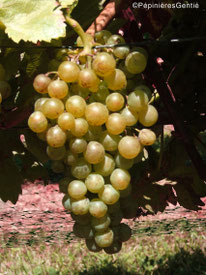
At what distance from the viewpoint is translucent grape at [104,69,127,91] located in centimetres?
75

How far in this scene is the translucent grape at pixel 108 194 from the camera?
0.80 metres

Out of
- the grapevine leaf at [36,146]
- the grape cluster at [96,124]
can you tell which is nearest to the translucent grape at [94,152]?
the grape cluster at [96,124]

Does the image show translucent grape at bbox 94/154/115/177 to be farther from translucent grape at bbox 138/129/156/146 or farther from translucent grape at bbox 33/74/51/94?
translucent grape at bbox 33/74/51/94

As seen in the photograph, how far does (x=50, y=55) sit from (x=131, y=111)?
222mm

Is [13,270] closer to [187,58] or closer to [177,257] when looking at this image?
[177,257]

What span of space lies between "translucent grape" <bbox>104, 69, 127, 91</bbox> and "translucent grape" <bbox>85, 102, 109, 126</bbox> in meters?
0.04

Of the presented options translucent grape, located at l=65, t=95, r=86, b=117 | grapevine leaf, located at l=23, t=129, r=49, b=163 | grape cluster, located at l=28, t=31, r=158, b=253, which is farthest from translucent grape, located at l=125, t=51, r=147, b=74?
grapevine leaf, located at l=23, t=129, r=49, b=163

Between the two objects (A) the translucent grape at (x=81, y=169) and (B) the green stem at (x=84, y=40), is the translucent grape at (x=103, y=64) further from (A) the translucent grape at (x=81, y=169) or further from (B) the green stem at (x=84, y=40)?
(A) the translucent grape at (x=81, y=169)

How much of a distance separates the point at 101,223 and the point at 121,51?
0.33 m

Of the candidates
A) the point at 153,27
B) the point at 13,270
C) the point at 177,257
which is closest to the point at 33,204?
the point at 13,270

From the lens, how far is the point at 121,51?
0.77 meters

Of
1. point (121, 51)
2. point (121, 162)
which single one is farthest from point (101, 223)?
point (121, 51)

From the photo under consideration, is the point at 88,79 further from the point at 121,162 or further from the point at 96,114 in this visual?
the point at 121,162

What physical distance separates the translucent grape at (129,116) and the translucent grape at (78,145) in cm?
9
